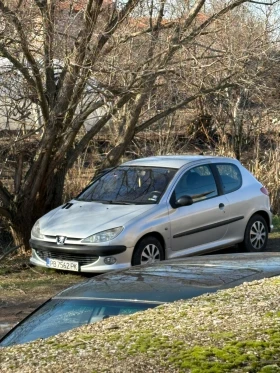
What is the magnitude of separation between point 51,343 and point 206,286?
1.06 metres

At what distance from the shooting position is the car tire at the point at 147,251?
9641 millimetres

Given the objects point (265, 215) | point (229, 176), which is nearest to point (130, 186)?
point (229, 176)

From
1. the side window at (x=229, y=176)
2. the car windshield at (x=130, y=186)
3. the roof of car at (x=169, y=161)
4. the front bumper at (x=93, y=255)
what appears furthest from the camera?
the side window at (x=229, y=176)

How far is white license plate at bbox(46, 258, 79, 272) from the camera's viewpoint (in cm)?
965

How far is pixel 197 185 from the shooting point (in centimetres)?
1082

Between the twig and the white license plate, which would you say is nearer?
the white license plate

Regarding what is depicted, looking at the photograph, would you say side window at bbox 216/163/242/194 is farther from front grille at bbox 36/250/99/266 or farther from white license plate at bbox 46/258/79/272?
white license plate at bbox 46/258/79/272

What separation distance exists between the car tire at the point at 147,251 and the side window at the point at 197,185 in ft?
2.63

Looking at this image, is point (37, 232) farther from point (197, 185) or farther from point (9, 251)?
point (197, 185)

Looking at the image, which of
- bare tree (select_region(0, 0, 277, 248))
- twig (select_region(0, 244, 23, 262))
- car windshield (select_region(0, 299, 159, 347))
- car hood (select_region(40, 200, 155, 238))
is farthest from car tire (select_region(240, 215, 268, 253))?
car windshield (select_region(0, 299, 159, 347))

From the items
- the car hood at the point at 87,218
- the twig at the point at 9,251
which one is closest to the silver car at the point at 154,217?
the car hood at the point at 87,218

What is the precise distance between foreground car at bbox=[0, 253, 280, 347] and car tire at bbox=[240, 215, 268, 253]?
7255 mm

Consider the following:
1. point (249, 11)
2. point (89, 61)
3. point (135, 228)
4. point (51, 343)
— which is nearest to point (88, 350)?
point (51, 343)

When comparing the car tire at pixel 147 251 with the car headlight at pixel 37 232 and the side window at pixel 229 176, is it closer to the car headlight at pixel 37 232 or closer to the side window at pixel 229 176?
the car headlight at pixel 37 232
